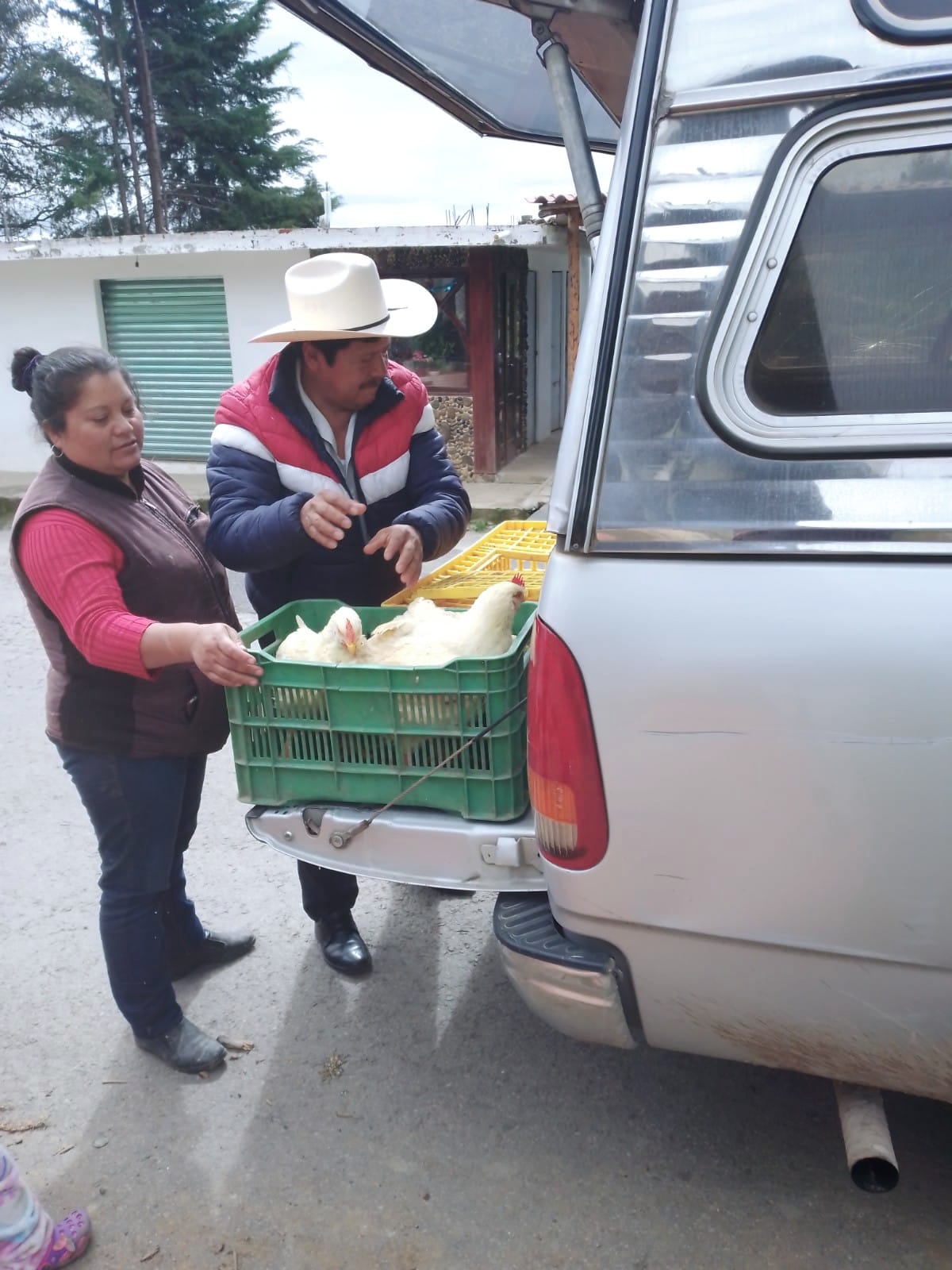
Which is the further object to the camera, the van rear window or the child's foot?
the child's foot

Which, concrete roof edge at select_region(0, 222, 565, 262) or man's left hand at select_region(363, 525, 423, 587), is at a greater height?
concrete roof edge at select_region(0, 222, 565, 262)

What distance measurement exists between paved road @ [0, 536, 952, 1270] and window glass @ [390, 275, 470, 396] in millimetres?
9453

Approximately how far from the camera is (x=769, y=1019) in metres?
1.79

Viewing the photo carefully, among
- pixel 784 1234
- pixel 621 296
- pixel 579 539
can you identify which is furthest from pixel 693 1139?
pixel 621 296

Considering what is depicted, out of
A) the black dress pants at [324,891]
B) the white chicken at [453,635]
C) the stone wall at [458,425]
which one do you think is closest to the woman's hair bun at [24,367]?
the white chicken at [453,635]

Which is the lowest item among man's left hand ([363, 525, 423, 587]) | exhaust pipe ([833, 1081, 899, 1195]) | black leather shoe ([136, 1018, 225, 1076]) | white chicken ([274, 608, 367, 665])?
black leather shoe ([136, 1018, 225, 1076])

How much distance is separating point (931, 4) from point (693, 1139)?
236cm

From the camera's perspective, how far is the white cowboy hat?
8.74 ft

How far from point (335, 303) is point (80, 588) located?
41.7 inches

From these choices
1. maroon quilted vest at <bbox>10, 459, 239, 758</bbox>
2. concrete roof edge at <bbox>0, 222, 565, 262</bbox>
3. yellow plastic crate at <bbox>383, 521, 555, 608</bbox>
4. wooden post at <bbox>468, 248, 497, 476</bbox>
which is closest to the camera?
maroon quilted vest at <bbox>10, 459, 239, 758</bbox>

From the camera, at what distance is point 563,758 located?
5.78 feet

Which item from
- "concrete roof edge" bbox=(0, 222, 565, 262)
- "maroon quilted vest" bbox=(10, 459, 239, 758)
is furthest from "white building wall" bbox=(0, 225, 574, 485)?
"maroon quilted vest" bbox=(10, 459, 239, 758)

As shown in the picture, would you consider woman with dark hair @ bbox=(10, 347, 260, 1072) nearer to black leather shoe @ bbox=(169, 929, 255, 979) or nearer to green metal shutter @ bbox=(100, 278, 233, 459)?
black leather shoe @ bbox=(169, 929, 255, 979)

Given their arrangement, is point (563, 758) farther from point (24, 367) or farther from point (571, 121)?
point (24, 367)
